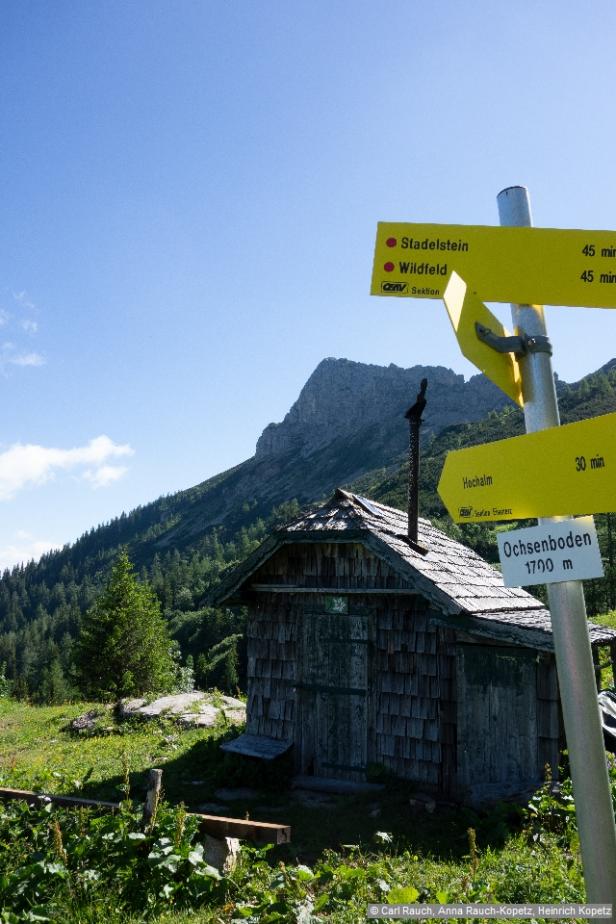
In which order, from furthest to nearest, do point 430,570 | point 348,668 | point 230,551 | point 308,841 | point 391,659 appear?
point 230,551 → point 348,668 → point 391,659 → point 430,570 → point 308,841

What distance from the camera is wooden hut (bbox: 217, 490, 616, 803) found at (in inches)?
329

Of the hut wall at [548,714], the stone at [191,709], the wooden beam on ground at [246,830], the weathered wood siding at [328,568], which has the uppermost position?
the weathered wood siding at [328,568]

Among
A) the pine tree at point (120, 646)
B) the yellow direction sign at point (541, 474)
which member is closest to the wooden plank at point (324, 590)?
the yellow direction sign at point (541, 474)

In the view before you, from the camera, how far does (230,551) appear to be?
5709 inches

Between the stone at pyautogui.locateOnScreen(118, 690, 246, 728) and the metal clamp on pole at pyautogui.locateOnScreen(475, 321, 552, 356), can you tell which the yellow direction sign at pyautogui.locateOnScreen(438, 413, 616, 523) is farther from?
the stone at pyautogui.locateOnScreen(118, 690, 246, 728)

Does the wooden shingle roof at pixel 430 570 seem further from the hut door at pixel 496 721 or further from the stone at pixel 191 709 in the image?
the stone at pixel 191 709

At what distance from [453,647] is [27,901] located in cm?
638

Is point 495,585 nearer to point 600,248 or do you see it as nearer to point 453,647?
point 453,647

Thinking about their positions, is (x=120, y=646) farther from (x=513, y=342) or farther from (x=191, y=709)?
(x=513, y=342)

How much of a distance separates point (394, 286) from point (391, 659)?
8.26 meters

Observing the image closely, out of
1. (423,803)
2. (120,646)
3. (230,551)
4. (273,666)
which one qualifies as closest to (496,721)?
(423,803)

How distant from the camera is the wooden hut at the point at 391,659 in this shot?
8359mm

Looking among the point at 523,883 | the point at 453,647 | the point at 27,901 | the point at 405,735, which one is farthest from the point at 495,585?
the point at 27,901

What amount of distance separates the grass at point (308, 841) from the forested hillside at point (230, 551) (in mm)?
3017
